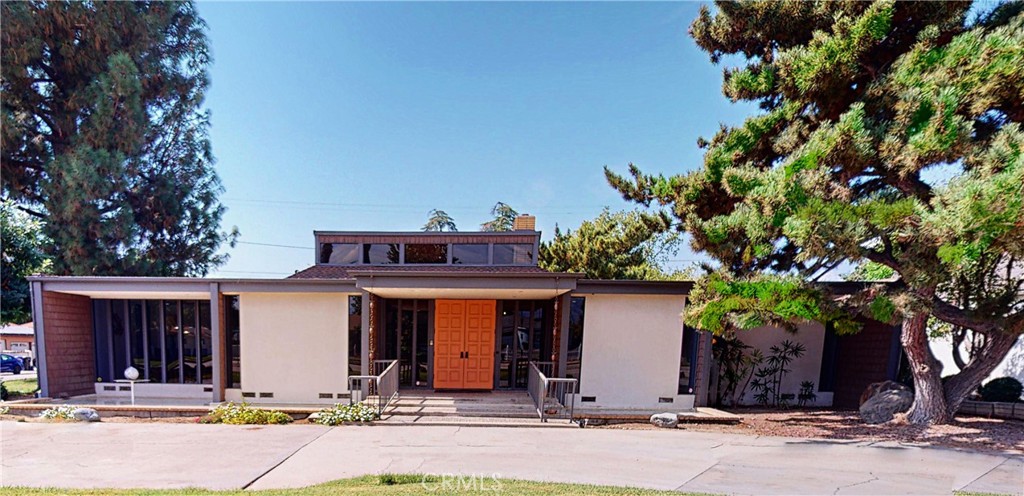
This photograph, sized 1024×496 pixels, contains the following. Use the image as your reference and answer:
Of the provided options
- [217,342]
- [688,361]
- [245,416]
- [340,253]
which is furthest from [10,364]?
[688,361]

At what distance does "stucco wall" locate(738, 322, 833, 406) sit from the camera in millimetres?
8961

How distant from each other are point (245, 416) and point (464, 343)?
4.54 metres

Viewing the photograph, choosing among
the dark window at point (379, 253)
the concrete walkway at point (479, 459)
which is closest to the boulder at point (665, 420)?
the concrete walkway at point (479, 459)

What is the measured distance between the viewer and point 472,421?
22.5 ft

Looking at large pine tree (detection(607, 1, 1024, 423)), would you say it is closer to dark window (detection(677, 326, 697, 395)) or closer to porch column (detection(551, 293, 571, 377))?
dark window (detection(677, 326, 697, 395))

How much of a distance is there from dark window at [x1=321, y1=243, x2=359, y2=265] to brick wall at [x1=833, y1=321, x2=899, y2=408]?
1329 cm

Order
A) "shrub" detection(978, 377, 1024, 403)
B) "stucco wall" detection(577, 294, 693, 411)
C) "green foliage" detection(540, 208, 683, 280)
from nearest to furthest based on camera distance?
"shrub" detection(978, 377, 1024, 403), "stucco wall" detection(577, 294, 693, 411), "green foliage" detection(540, 208, 683, 280)

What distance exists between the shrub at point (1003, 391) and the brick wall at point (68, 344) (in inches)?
807

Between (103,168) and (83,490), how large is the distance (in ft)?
49.1

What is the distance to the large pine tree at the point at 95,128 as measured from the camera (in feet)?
41.7

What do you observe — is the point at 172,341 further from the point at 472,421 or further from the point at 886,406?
the point at 886,406

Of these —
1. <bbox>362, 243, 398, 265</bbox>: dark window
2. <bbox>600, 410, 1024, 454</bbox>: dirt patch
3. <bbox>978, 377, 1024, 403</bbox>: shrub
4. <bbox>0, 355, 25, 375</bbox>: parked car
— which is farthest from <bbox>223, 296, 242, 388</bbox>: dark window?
<bbox>0, 355, 25, 375</bbox>: parked car

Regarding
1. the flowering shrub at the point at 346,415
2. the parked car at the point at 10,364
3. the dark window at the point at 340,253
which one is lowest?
the parked car at the point at 10,364

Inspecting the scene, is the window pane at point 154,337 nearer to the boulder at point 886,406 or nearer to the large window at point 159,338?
the large window at point 159,338
